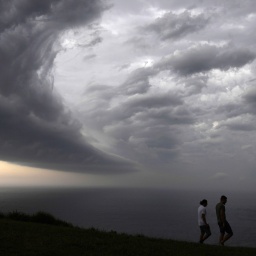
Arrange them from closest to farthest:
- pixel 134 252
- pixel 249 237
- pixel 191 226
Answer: pixel 134 252 < pixel 249 237 < pixel 191 226

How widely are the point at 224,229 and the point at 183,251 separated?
14.6ft

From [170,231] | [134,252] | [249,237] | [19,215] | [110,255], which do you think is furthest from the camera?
[170,231]

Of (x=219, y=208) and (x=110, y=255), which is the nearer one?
(x=110, y=255)

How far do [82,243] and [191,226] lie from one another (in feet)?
303

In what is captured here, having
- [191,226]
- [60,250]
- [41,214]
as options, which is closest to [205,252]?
[60,250]

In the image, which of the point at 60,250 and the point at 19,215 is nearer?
the point at 60,250

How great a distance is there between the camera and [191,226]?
325 ft

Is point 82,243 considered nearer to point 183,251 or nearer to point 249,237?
point 183,251

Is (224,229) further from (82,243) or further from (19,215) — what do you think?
(19,215)

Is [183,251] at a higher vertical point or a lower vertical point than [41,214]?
lower

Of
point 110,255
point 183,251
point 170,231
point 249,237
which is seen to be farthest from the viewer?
point 170,231

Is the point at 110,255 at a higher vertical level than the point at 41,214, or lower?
lower

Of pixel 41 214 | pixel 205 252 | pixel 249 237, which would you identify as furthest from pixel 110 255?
pixel 249 237

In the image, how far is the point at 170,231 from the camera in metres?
89.2
